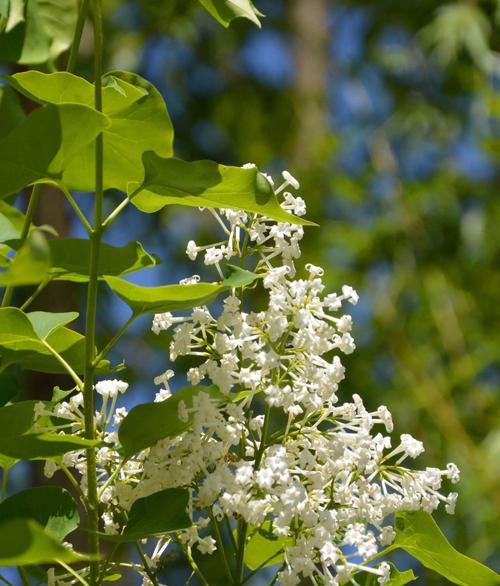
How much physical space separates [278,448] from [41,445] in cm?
12

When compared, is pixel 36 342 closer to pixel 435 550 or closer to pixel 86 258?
pixel 86 258

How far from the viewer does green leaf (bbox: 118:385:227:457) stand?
20.1 inches

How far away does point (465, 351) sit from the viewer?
2.90 meters

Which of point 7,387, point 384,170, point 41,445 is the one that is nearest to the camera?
point 41,445

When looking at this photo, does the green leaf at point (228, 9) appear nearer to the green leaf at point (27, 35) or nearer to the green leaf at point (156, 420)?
the green leaf at point (27, 35)

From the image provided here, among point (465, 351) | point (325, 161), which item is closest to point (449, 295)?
point (465, 351)

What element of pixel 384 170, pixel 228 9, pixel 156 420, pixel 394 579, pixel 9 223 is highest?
pixel 384 170

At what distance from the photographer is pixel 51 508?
1.87 feet

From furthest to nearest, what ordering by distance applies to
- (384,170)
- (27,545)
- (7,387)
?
(384,170)
(7,387)
(27,545)

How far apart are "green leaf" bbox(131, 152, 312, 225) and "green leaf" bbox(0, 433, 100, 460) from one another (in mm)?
140

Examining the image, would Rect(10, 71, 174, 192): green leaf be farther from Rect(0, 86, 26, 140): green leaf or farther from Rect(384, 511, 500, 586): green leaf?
Rect(384, 511, 500, 586): green leaf

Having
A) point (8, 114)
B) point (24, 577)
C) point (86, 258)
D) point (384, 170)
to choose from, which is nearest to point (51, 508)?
point (24, 577)

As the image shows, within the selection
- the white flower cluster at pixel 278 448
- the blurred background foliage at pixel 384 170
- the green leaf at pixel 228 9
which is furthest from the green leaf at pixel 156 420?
the blurred background foliage at pixel 384 170

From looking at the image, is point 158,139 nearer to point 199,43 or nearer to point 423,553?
point 423,553
